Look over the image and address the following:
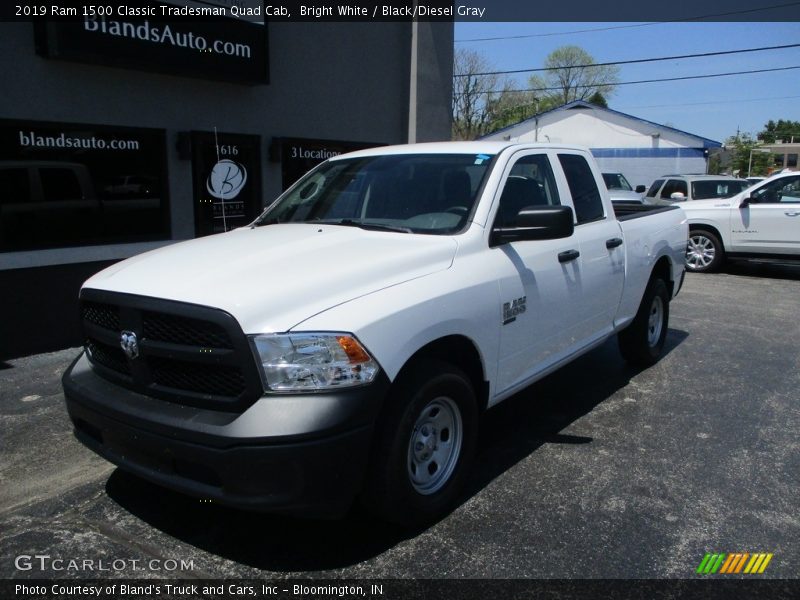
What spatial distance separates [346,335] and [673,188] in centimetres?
1487

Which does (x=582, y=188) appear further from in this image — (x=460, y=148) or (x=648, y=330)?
(x=648, y=330)

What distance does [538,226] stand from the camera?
3.85 meters

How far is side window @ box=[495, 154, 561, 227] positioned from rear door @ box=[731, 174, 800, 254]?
8678mm

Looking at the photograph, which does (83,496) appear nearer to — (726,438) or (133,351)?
(133,351)

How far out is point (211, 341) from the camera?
2.95 metres

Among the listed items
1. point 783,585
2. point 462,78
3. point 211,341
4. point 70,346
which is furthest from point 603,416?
point 462,78

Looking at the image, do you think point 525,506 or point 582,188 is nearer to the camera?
point 525,506

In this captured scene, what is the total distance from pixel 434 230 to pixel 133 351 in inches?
68.1

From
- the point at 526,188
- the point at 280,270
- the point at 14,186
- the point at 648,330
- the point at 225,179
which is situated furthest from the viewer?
the point at 225,179

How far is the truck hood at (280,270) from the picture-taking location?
296cm

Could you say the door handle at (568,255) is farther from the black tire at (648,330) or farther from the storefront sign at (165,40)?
the storefront sign at (165,40)

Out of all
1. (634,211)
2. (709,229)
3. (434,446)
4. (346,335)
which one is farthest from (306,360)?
(709,229)

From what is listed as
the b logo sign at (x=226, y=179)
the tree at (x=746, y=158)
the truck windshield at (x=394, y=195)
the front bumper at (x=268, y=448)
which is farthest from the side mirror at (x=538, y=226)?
the tree at (x=746, y=158)

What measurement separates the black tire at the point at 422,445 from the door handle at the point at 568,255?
51.2 inches
